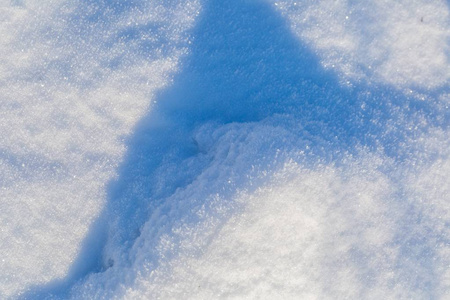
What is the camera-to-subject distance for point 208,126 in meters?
1.97

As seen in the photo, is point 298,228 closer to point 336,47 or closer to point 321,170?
point 321,170

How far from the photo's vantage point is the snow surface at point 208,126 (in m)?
1.86

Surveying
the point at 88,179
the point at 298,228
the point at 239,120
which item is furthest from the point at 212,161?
the point at 88,179

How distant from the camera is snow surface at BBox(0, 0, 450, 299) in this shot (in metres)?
1.86

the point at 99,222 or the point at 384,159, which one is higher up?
the point at 384,159

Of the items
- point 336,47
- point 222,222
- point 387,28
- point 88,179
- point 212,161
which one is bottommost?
point 88,179

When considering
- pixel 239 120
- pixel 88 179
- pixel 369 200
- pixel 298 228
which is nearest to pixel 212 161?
pixel 239 120

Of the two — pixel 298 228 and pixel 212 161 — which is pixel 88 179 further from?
pixel 298 228

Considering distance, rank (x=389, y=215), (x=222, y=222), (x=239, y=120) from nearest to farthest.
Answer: (x=222, y=222)
(x=389, y=215)
(x=239, y=120)

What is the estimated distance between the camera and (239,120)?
6.57ft

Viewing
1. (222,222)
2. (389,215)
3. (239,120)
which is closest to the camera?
(222,222)

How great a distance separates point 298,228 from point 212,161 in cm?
50

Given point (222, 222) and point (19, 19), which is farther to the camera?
point (19, 19)

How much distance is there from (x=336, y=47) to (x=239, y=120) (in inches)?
24.1
